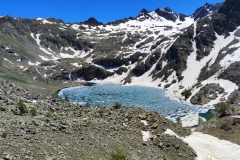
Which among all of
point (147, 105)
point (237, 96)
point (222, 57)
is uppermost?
point (222, 57)

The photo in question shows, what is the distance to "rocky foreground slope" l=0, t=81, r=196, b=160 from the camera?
31734 mm

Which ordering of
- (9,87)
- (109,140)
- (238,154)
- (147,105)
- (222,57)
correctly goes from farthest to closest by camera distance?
1. (222,57)
2. (147,105)
3. (9,87)
4. (238,154)
5. (109,140)

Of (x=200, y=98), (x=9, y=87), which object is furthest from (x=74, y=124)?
A: (x=200, y=98)

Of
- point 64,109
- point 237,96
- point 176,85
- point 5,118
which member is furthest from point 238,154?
point 176,85

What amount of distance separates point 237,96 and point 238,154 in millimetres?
93838

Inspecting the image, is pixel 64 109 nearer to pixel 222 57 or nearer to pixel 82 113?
pixel 82 113

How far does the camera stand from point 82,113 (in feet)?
164

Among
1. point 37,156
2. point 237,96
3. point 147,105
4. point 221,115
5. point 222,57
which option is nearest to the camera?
point 37,156

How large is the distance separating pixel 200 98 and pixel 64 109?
108m

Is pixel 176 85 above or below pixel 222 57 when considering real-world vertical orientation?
below

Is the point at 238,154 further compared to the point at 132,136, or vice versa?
the point at 238,154

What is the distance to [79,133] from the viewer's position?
38219mm

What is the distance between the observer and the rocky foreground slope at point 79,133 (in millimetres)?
31734

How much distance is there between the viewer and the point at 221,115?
66312 mm
